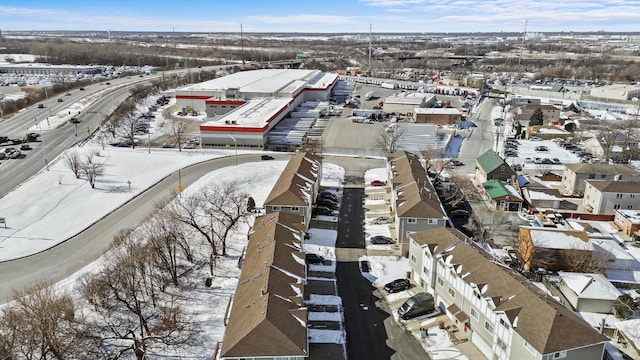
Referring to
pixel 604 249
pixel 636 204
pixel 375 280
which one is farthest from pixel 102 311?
pixel 636 204

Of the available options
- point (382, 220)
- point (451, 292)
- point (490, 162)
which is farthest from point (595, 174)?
point (451, 292)

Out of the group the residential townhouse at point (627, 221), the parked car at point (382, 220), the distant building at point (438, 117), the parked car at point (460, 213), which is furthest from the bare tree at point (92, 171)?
the distant building at point (438, 117)

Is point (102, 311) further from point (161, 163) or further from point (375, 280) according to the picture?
point (161, 163)

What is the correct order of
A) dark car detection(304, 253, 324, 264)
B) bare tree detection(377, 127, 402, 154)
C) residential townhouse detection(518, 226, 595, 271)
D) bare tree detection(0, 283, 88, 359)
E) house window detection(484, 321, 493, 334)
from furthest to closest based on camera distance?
bare tree detection(377, 127, 402, 154) → dark car detection(304, 253, 324, 264) → residential townhouse detection(518, 226, 595, 271) → house window detection(484, 321, 493, 334) → bare tree detection(0, 283, 88, 359)

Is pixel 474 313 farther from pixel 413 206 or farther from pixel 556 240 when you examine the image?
pixel 556 240

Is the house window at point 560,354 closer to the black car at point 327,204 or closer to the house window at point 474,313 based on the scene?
the house window at point 474,313

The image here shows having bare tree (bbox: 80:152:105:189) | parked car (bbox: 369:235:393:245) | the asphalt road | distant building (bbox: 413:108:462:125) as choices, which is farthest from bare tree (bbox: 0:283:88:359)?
distant building (bbox: 413:108:462:125)

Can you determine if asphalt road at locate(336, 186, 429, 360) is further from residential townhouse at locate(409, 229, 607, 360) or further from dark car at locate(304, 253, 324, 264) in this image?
residential townhouse at locate(409, 229, 607, 360)
